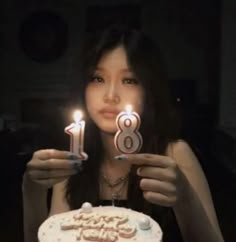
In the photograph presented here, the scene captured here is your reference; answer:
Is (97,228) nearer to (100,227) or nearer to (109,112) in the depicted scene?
(100,227)

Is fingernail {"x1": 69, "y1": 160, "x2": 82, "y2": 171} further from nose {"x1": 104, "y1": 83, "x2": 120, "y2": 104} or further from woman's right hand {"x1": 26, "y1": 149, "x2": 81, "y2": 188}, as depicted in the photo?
nose {"x1": 104, "y1": 83, "x2": 120, "y2": 104}

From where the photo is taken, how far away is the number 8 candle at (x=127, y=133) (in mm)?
463

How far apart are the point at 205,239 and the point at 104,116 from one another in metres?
0.20

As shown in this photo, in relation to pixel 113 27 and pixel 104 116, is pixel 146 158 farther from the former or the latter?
pixel 113 27

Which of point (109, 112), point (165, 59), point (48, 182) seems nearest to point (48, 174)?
point (48, 182)

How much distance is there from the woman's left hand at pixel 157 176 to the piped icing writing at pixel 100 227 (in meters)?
0.06

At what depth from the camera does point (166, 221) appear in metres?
0.56

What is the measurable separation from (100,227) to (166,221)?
0.15 metres

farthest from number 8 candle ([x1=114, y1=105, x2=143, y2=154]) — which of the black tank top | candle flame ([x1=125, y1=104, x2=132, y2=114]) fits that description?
the black tank top

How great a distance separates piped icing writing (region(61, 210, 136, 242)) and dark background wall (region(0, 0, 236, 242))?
0.62 feet

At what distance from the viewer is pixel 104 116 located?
52 centimetres

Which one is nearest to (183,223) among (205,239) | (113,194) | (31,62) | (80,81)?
(205,239)

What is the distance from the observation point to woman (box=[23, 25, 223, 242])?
1.53 feet

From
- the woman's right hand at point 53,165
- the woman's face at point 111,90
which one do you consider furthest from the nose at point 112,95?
the woman's right hand at point 53,165
